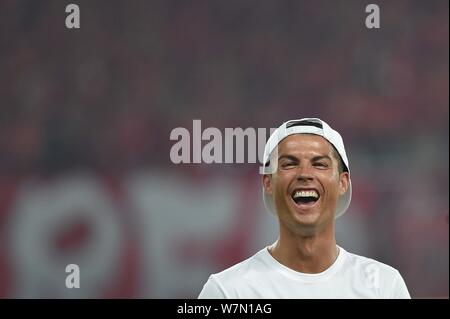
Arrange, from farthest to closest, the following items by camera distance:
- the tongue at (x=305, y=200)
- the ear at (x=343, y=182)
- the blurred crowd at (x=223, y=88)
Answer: the blurred crowd at (x=223, y=88), the ear at (x=343, y=182), the tongue at (x=305, y=200)

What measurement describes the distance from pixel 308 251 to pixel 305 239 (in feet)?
0.12

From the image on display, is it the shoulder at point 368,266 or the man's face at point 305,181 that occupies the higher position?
the man's face at point 305,181

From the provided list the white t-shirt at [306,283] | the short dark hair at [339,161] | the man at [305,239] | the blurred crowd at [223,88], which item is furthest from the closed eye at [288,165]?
the blurred crowd at [223,88]

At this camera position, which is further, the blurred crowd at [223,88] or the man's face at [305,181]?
the blurred crowd at [223,88]

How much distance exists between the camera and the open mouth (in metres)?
1.75

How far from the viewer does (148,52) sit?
175 inches

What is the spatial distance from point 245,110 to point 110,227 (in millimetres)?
1143

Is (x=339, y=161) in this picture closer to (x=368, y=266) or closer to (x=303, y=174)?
(x=303, y=174)

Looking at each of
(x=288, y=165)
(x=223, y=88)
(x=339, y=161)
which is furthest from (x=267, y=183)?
(x=223, y=88)

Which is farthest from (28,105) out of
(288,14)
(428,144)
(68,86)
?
(428,144)

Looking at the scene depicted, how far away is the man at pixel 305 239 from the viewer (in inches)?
70.1

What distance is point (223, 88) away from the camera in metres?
4.39

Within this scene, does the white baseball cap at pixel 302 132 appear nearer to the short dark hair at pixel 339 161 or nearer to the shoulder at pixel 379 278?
the short dark hair at pixel 339 161
